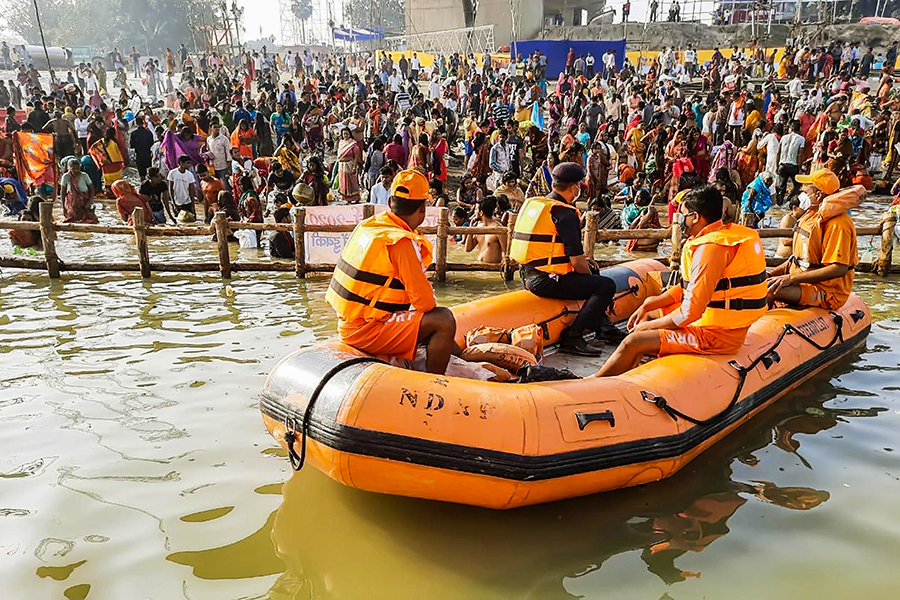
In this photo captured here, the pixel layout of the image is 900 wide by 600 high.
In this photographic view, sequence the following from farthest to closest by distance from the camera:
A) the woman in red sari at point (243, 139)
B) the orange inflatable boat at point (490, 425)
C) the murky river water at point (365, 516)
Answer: the woman in red sari at point (243, 139)
the orange inflatable boat at point (490, 425)
the murky river water at point (365, 516)

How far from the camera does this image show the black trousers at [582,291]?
5.61 m

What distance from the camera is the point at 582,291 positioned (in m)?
5.63

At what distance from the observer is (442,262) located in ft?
26.9

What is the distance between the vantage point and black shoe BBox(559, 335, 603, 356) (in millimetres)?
5642

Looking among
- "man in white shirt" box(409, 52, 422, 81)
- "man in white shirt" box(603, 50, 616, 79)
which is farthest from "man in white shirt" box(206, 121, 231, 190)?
"man in white shirt" box(603, 50, 616, 79)

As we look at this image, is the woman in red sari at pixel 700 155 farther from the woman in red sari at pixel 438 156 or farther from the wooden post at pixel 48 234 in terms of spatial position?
the wooden post at pixel 48 234

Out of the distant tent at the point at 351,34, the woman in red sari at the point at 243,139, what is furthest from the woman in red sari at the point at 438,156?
the distant tent at the point at 351,34

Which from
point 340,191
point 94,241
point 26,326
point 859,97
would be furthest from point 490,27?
point 26,326

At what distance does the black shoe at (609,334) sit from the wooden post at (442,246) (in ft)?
8.86

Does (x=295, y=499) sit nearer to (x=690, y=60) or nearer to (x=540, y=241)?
(x=540, y=241)

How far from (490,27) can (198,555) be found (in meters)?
28.6

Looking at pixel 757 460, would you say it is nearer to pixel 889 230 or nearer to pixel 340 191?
pixel 889 230

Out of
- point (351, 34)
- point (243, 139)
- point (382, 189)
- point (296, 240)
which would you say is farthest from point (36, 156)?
point (351, 34)

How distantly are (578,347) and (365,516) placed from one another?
8.45ft
